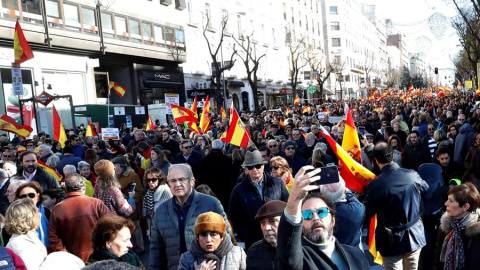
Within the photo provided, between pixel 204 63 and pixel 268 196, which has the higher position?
pixel 204 63

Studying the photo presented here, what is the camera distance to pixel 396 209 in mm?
4742

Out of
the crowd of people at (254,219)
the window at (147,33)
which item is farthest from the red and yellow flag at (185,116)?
the window at (147,33)

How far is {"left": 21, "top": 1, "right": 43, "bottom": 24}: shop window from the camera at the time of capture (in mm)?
23798

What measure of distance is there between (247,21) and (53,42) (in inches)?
958

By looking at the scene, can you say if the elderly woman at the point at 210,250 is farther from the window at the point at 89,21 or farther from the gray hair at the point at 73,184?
the window at the point at 89,21

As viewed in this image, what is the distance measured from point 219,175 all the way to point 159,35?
2729 cm

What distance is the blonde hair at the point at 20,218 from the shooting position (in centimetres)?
402

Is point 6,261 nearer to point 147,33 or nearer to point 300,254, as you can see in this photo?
point 300,254

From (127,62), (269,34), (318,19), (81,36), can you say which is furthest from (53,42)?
(318,19)

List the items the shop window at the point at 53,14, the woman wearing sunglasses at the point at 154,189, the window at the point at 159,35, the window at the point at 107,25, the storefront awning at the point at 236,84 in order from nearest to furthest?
1. the woman wearing sunglasses at the point at 154,189
2. the shop window at the point at 53,14
3. the window at the point at 107,25
4. the window at the point at 159,35
5. the storefront awning at the point at 236,84

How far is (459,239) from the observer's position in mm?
4016

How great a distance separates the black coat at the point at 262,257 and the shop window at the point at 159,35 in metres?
31.5

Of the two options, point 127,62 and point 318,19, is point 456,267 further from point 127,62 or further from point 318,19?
point 318,19

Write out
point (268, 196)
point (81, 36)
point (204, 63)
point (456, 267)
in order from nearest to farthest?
point (456, 267), point (268, 196), point (81, 36), point (204, 63)
